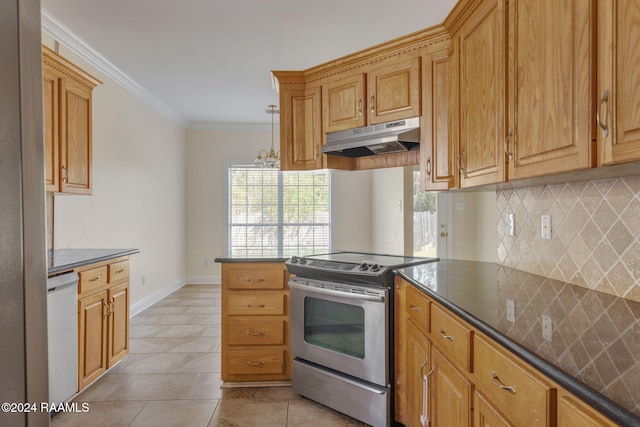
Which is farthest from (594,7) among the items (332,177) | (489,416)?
(332,177)

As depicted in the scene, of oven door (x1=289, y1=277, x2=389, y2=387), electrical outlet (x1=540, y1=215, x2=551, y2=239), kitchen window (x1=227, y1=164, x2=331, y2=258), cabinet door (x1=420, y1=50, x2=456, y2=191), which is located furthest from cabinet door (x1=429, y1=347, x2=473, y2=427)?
kitchen window (x1=227, y1=164, x2=331, y2=258)

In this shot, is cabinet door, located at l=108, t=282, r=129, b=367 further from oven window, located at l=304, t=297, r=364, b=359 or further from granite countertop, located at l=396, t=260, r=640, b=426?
granite countertop, located at l=396, t=260, r=640, b=426

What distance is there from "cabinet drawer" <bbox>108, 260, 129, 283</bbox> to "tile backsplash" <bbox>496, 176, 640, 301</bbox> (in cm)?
271

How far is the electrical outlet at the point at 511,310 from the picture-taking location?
1241 mm

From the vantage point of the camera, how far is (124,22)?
3221 mm

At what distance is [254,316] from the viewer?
2838mm

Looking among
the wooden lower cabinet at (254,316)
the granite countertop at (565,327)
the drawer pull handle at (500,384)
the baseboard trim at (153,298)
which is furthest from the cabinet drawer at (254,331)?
the baseboard trim at (153,298)

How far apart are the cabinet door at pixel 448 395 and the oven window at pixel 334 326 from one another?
0.63 meters

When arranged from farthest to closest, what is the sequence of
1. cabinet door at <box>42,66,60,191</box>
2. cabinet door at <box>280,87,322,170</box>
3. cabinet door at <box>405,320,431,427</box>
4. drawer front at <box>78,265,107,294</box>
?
cabinet door at <box>280,87,322,170</box>, cabinet door at <box>42,66,60,191</box>, drawer front at <box>78,265,107,294</box>, cabinet door at <box>405,320,431,427</box>

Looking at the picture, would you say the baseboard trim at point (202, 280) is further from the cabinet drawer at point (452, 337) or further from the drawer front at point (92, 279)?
the cabinet drawer at point (452, 337)

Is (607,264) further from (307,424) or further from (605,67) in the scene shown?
(307,424)

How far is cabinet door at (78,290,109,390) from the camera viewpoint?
2.57 m

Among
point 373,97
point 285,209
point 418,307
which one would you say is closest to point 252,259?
point 418,307

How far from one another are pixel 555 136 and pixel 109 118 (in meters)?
4.26
